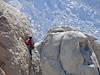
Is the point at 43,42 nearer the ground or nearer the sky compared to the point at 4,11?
nearer the ground

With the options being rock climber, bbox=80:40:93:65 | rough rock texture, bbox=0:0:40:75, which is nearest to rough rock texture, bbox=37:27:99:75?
rock climber, bbox=80:40:93:65

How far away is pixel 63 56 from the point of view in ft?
123

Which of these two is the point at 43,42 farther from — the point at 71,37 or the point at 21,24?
the point at 21,24

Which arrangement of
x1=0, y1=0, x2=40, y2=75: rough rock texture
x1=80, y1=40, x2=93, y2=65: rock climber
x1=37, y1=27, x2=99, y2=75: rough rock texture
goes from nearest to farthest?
1. x1=0, y1=0, x2=40, y2=75: rough rock texture
2. x1=37, y1=27, x2=99, y2=75: rough rock texture
3. x1=80, y1=40, x2=93, y2=65: rock climber

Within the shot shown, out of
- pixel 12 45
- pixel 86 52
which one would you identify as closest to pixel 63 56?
pixel 86 52

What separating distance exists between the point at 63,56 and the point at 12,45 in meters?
23.2

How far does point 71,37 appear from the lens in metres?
38.7

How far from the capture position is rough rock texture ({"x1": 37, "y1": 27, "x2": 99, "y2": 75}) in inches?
1452

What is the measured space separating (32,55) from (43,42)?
2274 centimetres

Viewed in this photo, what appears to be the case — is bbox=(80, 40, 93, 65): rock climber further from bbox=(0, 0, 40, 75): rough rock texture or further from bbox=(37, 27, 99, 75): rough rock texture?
Result: bbox=(0, 0, 40, 75): rough rock texture

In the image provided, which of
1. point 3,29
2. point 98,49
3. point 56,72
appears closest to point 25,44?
point 3,29

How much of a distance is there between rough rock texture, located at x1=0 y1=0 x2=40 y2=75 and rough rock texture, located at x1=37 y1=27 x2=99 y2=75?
20.7 metres

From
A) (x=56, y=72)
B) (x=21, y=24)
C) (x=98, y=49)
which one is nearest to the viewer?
(x=21, y=24)

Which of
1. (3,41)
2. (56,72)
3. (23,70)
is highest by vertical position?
(3,41)
